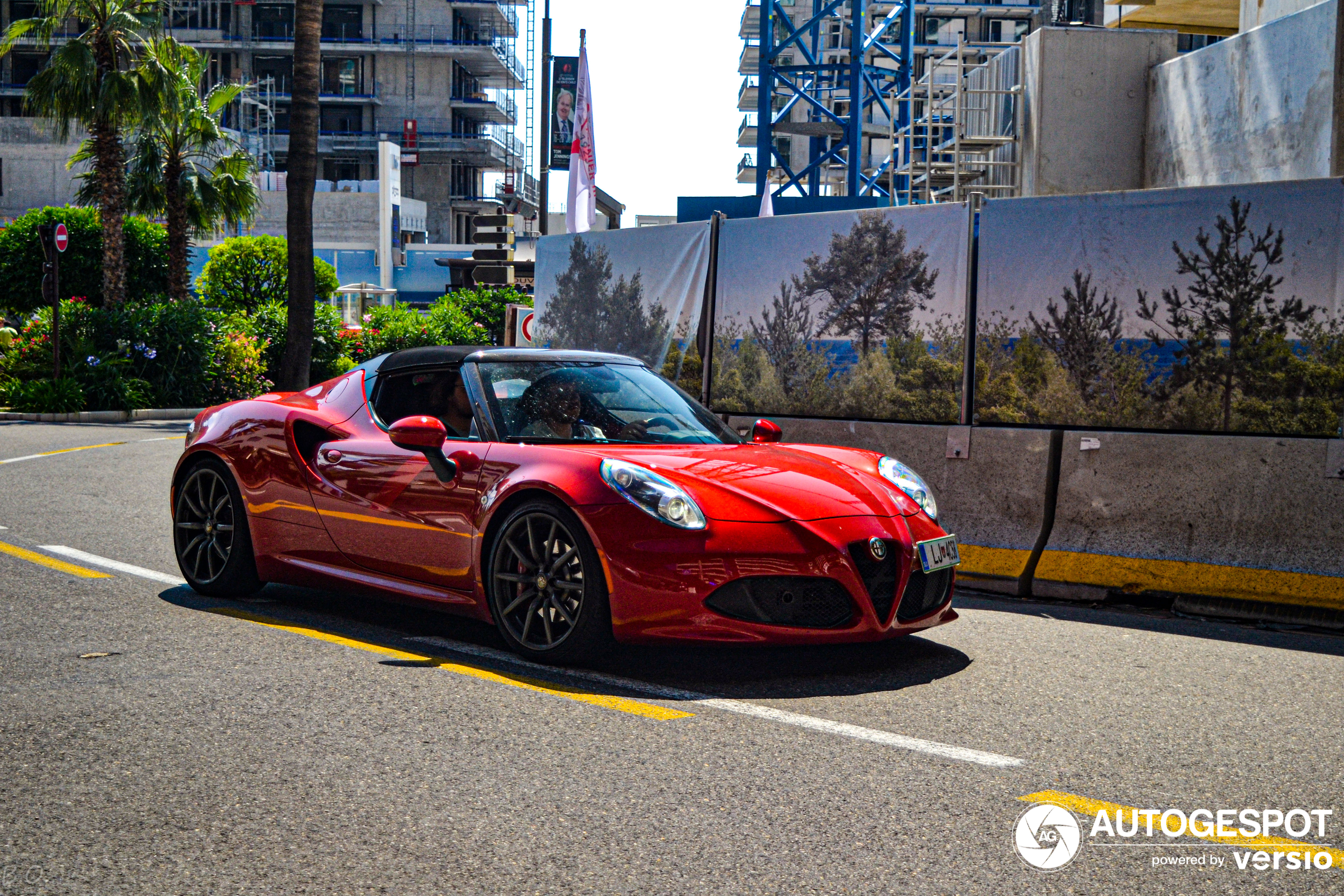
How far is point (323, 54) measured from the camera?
282 ft

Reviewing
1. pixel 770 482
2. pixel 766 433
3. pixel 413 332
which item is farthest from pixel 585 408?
pixel 413 332

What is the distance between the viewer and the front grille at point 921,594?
555 cm

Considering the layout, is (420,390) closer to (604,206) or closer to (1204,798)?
(1204,798)

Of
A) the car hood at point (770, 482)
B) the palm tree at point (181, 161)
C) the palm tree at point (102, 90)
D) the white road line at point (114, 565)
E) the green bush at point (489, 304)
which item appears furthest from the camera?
the green bush at point (489, 304)

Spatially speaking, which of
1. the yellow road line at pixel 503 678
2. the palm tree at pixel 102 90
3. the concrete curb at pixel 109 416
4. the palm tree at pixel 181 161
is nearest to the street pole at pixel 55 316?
the concrete curb at pixel 109 416

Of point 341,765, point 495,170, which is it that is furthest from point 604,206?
point 495,170

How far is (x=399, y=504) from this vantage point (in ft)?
20.3

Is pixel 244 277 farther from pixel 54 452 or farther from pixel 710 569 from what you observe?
pixel 710 569

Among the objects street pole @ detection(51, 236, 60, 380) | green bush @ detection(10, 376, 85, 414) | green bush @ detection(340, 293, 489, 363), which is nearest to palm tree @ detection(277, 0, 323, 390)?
green bush @ detection(10, 376, 85, 414)

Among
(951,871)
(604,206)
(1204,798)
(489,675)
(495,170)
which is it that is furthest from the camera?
(495,170)

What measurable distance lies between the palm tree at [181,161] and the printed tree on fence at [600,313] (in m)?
20.3

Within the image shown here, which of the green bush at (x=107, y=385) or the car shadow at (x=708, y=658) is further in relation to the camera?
the green bush at (x=107, y=385)

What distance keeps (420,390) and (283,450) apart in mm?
776

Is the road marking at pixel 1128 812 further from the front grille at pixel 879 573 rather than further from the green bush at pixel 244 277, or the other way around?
the green bush at pixel 244 277
